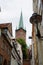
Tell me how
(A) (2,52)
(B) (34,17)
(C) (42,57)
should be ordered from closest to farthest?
1. (B) (34,17)
2. (C) (42,57)
3. (A) (2,52)

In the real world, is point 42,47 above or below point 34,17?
below

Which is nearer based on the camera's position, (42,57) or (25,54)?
(42,57)

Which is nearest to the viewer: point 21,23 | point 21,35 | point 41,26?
point 41,26

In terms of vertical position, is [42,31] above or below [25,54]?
above

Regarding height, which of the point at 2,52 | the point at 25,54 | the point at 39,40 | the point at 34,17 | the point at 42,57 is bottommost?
the point at 25,54

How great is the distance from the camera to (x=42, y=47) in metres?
12.1

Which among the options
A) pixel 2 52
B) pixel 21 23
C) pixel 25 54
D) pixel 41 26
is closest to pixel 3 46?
pixel 2 52

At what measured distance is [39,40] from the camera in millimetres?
12148

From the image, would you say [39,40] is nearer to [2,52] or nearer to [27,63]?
[2,52]

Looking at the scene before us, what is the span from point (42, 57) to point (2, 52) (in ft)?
60.8

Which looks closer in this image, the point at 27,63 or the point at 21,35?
the point at 27,63

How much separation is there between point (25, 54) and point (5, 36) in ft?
121

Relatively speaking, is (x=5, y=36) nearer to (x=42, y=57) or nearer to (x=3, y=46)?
(x=3, y=46)

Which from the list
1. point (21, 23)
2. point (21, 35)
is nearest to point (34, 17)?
point (21, 35)
